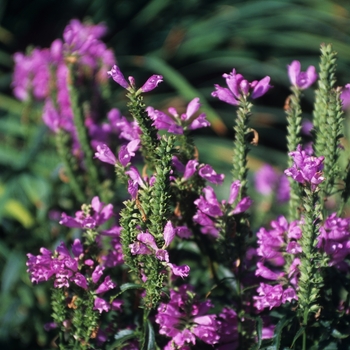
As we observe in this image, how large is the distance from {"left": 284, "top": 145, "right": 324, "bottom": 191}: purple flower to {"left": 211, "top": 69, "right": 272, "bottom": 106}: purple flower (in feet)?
0.50

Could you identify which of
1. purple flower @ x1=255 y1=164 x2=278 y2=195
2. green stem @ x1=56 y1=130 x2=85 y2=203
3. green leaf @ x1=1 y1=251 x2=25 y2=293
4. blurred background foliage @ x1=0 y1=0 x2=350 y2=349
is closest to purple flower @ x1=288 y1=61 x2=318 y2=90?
green stem @ x1=56 y1=130 x2=85 y2=203

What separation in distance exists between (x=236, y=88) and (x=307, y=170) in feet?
0.63

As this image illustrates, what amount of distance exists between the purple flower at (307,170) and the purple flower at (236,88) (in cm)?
15

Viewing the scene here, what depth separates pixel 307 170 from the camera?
80 centimetres

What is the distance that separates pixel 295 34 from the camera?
11.2ft

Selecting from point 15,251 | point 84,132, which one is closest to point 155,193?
point 84,132

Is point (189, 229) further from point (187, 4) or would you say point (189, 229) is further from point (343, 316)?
point (187, 4)

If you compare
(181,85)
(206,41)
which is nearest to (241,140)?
(181,85)

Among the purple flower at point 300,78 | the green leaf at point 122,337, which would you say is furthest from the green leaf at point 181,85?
the green leaf at point 122,337

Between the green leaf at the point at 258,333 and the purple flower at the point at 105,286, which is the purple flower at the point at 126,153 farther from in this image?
the green leaf at the point at 258,333

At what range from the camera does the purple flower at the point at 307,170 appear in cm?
80

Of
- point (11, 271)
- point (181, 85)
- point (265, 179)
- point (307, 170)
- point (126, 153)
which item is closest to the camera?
point (307, 170)

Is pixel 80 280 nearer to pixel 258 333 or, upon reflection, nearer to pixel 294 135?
pixel 258 333

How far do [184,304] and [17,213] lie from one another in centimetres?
133
